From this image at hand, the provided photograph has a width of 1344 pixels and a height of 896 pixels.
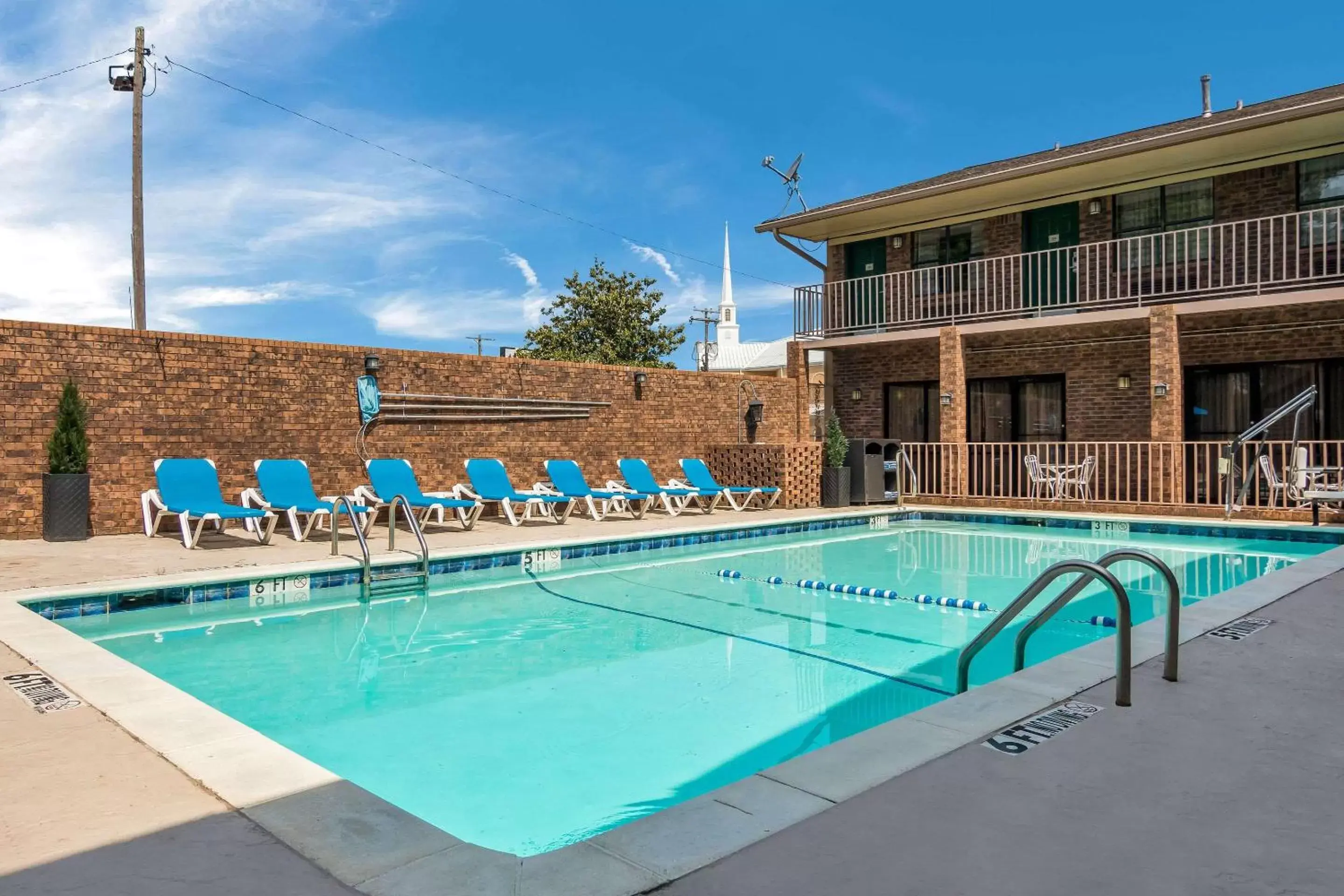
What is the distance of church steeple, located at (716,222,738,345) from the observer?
82.8m

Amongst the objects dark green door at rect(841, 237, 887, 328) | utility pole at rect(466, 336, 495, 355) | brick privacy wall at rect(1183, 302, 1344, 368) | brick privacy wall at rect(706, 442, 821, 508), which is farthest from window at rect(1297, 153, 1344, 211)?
utility pole at rect(466, 336, 495, 355)

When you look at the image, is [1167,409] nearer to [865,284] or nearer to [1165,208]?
[1165,208]

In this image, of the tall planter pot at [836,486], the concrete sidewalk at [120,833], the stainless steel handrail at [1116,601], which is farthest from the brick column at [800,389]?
the concrete sidewalk at [120,833]

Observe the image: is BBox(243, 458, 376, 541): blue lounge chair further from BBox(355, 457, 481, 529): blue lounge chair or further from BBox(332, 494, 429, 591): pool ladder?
BBox(332, 494, 429, 591): pool ladder

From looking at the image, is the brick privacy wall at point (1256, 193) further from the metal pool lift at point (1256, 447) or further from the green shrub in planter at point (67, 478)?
the green shrub in planter at point (67, 478)

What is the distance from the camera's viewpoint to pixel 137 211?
1548cm

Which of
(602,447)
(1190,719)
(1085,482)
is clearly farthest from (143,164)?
(1190,719)

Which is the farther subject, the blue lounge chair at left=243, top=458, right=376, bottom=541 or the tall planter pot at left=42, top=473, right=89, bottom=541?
the blue lounge chair at left=243, top=458, right=376, bottom=541

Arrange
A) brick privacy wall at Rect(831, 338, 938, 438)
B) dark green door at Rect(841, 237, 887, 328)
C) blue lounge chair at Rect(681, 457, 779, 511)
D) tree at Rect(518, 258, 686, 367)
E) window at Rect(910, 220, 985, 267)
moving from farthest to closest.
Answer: tree at Rect(518, 258, 686, 367) → dark green door at Rect(841, 237, 887, 328) → brick privacy wall at Rect(831, 338, 938, 438) → window at Rect(910, 220, 985, 267) → blue lounge chair at Rect(681, 457, 779, 511)

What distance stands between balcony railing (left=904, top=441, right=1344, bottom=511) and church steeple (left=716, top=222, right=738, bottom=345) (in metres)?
66.1

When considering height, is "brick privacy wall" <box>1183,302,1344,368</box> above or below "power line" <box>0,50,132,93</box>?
below

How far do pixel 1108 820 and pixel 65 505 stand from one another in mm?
→ 9315

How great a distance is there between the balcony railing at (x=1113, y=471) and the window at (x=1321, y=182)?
11.3 ft

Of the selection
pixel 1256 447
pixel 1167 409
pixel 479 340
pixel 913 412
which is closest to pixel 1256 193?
pixel 1167 409
